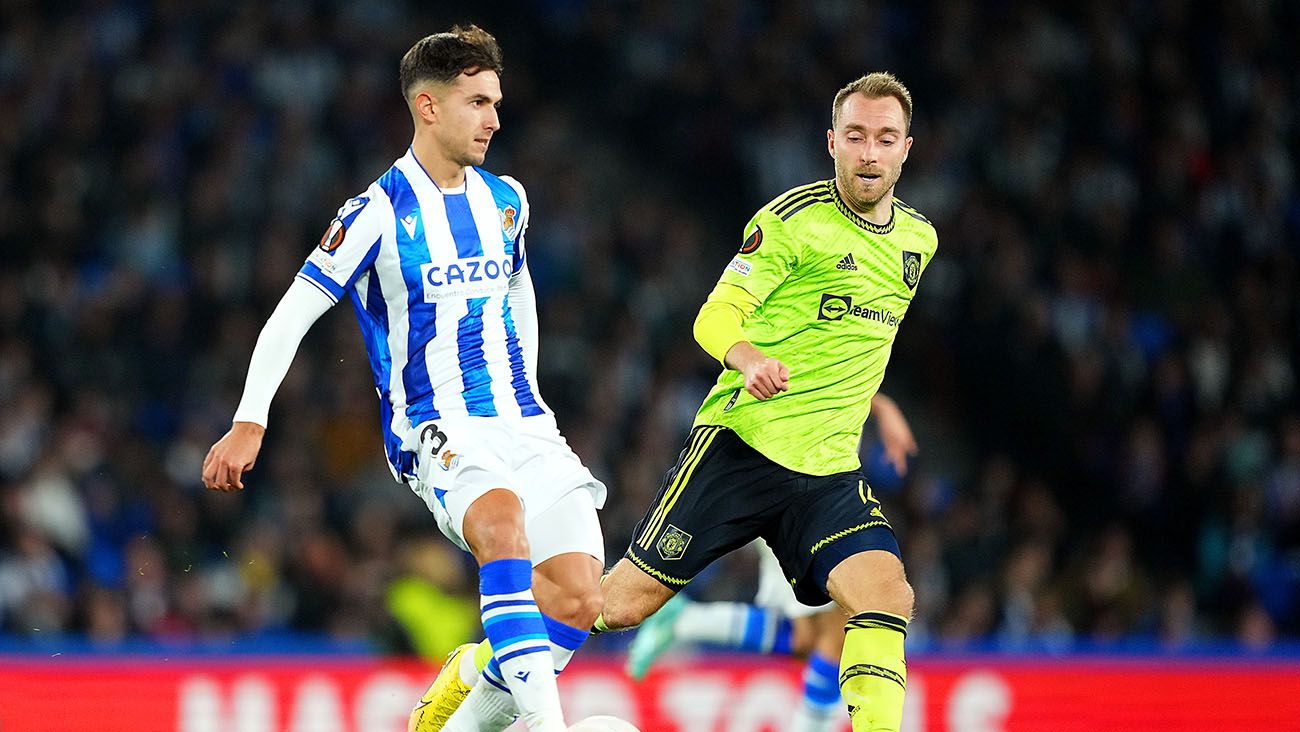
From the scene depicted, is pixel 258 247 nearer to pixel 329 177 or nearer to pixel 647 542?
pixel 329 177

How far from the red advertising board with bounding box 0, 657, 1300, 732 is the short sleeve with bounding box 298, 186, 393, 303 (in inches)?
106

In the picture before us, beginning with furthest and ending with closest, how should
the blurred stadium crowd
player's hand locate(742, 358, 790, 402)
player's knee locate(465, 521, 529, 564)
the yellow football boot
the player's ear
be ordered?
the blurred stadium crowd → the yellow football boot → the player's ear → player's knee locate(465, 521, 529, 564) → player's hand locate(742, 358, 790, 402)

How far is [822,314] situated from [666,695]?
2539 mm

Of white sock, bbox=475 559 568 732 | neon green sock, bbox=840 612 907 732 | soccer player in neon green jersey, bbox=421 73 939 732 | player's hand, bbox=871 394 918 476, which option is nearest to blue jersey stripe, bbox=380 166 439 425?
white sock, bbox=475 559 568 732

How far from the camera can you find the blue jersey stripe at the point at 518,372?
5227 millimetres

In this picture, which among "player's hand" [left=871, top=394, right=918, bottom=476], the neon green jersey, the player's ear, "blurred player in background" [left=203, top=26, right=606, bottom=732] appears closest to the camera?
"blurred player in background" [left=203, top=26, right=606, bottom=732]

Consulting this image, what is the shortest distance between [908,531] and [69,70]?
7.15 meters

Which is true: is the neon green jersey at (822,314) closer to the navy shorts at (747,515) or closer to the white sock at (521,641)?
the navy shorts at (747,515)

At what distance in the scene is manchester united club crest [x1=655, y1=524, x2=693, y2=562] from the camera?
5.38m

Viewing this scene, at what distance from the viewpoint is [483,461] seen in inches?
196

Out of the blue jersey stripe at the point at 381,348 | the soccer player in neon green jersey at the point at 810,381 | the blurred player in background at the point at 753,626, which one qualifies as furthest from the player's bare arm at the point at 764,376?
the blurred player in background at the point at 753,626

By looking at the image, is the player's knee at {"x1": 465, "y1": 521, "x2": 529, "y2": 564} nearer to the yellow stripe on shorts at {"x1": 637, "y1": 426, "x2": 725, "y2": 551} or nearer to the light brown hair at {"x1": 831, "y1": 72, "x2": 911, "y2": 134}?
the yellow stripe on shorts at {"x1": 637, "y1": 426, "x2": 725, "y2": 551}

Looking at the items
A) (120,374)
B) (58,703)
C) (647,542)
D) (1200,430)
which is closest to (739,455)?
(647,542)

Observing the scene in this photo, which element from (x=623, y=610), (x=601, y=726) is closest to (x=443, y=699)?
(x=623, y=610)
